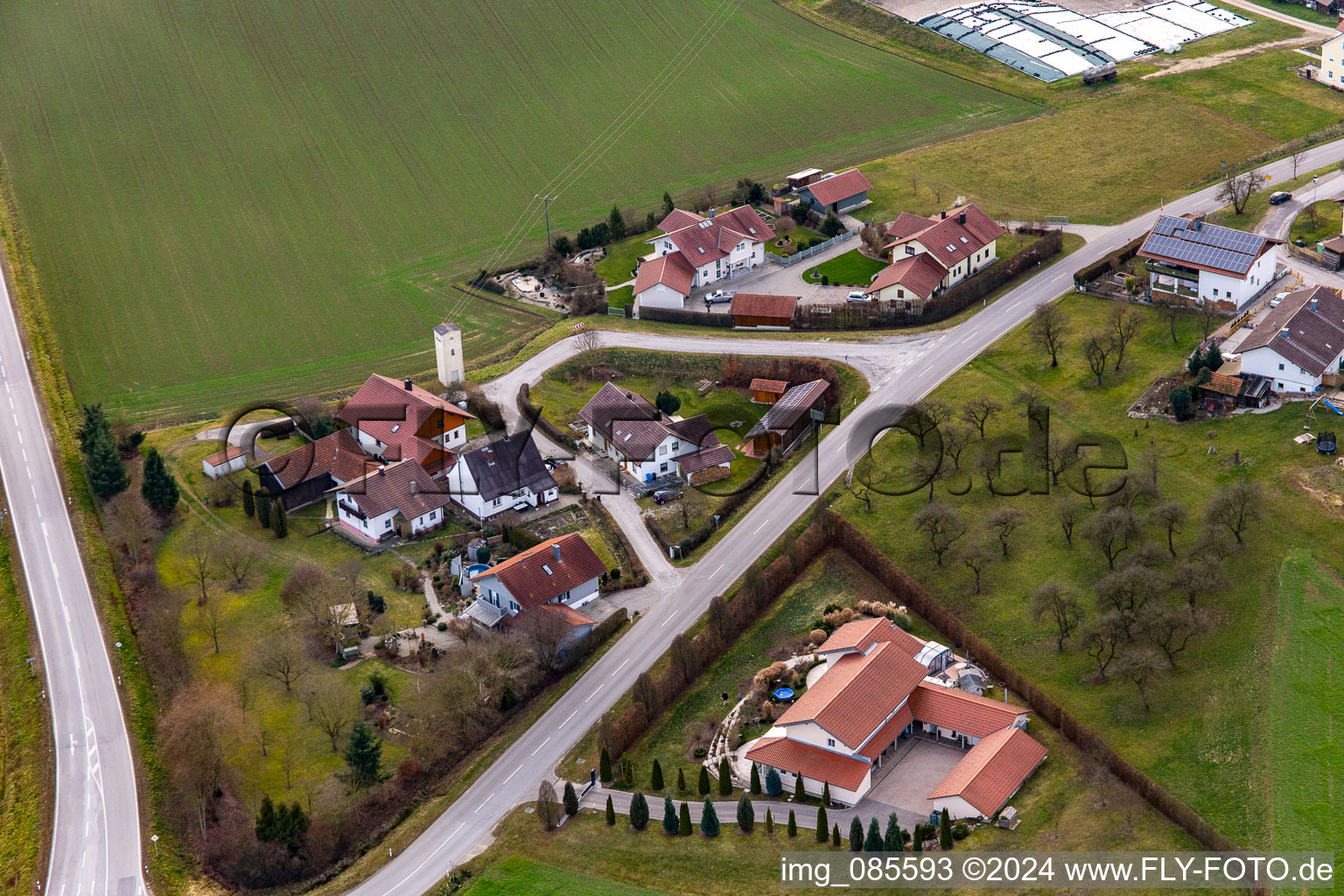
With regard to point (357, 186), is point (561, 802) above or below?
below

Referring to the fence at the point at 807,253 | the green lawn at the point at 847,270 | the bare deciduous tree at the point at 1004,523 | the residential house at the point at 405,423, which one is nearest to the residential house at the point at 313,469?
the residential house at the point at 405,423

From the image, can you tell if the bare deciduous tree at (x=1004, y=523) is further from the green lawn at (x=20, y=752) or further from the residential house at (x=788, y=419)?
the green lawn at (x=20, y=752)

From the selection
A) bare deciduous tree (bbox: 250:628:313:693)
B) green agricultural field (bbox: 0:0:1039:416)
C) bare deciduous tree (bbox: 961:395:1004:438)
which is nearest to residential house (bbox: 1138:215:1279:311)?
bare deciduous tree (bbox: 961:395:1004:438)

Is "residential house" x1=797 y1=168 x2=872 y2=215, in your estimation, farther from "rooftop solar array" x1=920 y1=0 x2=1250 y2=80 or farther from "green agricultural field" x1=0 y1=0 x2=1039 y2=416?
"rooftop solar array" x1=920 y1=0 x2=1250 y2=80

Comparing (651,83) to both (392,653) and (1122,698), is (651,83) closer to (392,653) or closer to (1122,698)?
(392,653)

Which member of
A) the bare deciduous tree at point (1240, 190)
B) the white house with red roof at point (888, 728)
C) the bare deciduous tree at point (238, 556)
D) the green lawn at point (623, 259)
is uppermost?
the bare deciduous tree at point (1240, 190)

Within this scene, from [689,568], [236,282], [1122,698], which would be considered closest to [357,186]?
[236,282]

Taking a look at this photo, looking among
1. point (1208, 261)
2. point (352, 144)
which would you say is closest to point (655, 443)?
point (1208, 261)
